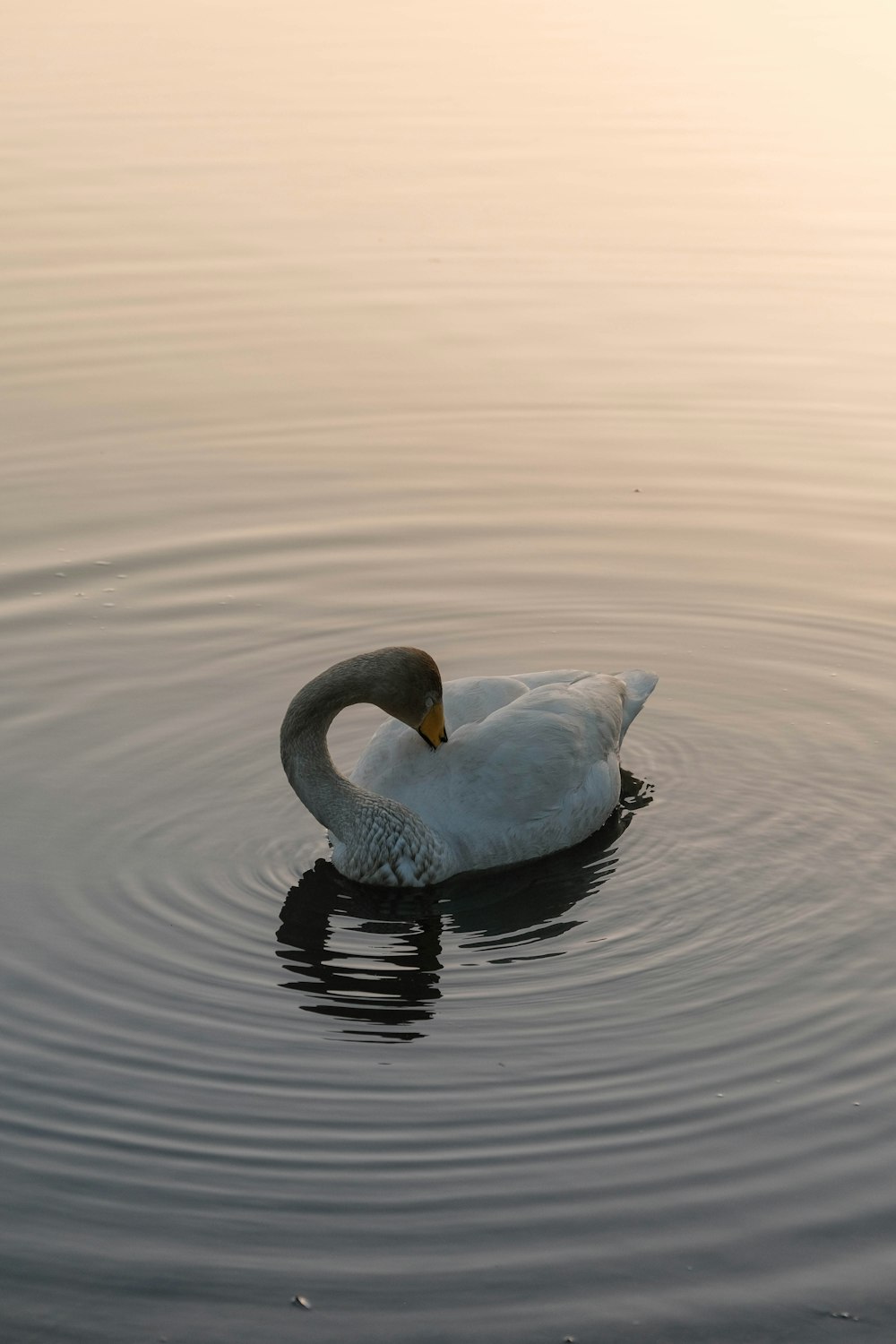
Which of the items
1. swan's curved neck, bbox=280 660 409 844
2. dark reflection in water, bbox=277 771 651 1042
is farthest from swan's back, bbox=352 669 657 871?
swan's curved neck, bbox=280 660 409 844

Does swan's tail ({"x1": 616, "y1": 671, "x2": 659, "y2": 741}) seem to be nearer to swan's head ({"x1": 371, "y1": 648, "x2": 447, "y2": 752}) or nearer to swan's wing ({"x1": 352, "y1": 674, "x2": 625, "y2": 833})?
swan's wing ({"x1": 352, "y1": 674, "x2": 625, "y2": 833})

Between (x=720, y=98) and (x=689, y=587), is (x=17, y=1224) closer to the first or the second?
(x=689, y=587)

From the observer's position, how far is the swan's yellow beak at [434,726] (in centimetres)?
984

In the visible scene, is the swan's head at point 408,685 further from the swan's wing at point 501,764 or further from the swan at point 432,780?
the swan's wing at point 501,764

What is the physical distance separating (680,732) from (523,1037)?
11.6 feet

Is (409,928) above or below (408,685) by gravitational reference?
below

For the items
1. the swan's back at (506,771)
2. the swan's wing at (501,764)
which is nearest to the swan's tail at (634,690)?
the swan's back at (506,771)

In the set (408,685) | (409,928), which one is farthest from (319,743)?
(409,928)

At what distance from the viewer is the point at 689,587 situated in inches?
507

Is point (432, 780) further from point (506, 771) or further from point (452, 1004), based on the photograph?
point (452, 1004)

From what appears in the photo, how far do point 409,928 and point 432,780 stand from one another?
39.3 inches

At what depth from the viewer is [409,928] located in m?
9.16

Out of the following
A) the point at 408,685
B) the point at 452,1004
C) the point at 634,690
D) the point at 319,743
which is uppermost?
the point at 408,685

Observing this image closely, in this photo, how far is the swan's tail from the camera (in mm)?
10773
